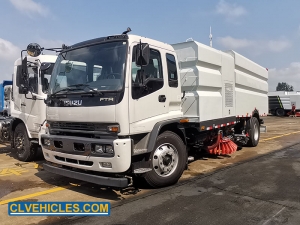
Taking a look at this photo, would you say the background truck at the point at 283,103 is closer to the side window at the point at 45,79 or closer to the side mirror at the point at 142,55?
the side window at the point at 45,79

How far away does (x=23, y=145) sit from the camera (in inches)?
286

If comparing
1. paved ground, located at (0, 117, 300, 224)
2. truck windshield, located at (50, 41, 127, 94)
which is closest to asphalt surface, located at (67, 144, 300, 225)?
paved ground, located at (0, 117, 300, 224)

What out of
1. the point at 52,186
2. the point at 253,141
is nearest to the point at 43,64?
the point at 52,186

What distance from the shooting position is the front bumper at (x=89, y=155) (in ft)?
12.9

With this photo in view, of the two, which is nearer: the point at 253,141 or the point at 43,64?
the point at 43,64

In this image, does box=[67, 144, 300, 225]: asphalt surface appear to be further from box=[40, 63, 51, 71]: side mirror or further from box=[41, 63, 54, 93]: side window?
box=[40, 63, 51, 71]: side mirror

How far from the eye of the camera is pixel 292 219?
354cm

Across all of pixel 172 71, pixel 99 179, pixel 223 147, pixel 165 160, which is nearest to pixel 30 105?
pixel 99 179

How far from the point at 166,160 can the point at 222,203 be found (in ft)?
3.86

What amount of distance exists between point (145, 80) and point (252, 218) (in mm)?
2522

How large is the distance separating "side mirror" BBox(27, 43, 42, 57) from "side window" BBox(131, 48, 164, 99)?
3456 millimetres

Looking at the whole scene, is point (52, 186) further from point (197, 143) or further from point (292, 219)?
point (292, 219)

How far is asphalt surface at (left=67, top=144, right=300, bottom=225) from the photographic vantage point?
Result: 3594mm

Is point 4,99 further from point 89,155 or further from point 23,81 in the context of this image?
point 89,155
